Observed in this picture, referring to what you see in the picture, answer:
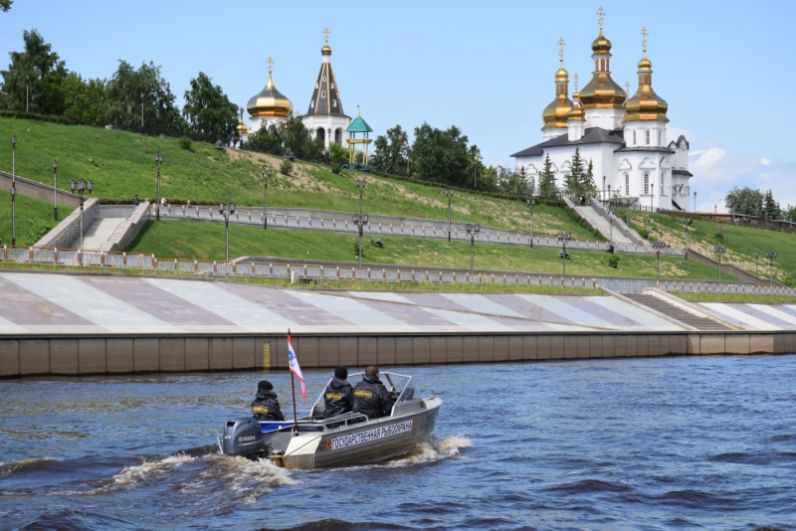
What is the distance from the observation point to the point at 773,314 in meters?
96.4

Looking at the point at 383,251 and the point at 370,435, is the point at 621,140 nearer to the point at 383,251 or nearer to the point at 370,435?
the point at 383,251

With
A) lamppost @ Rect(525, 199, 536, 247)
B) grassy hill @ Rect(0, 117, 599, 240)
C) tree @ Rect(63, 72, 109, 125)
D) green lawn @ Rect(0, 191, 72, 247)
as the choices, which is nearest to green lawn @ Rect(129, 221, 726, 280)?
Answer: lamppost @ Rect(525, 199, 536, 247)

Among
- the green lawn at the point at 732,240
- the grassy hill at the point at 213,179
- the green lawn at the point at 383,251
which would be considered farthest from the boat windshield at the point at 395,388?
the green lawn at the point at 732,240

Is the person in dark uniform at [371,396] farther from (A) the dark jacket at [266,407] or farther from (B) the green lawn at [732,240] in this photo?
(B) the green lawn at [732,240]

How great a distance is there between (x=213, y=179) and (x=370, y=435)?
9920cm

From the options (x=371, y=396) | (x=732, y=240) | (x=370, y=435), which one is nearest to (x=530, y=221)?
(x=732, y=240)

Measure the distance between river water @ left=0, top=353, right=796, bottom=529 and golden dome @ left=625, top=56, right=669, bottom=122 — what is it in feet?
461

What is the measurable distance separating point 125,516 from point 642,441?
17.3 meters

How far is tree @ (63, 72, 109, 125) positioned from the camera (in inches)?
6639

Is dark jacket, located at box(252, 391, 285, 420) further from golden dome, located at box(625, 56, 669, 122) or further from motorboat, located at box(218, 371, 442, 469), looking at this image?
golden dome, located at box(625, 56, 669, 122)

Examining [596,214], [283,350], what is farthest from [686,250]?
[283,350]

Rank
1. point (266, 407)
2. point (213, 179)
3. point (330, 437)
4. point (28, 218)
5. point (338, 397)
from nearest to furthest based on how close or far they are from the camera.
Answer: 1. point (330, 437)
2. point (266, 407)
3. point (338, 397)
4. point (28, 218)
5. point (213, 179)

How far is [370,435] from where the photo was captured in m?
32.9

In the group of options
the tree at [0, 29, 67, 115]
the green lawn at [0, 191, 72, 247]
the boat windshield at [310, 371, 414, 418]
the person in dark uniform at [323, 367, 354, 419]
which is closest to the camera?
the person in dark uniform at [323, 367, 354, 419]
